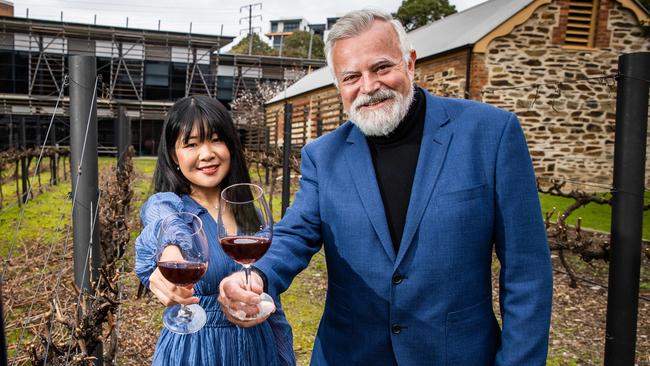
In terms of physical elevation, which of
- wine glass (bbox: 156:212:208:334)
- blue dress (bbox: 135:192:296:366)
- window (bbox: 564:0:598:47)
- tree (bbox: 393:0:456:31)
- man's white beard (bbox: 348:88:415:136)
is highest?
tree (bbox: 393:0:456:31)

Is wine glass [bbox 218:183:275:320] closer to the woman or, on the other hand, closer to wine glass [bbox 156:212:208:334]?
wine glass [bbox 156:212:208:334]

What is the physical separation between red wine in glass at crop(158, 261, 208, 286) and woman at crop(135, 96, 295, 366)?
44cm

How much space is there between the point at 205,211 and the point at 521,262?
134cm

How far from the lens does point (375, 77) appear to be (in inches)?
76.7

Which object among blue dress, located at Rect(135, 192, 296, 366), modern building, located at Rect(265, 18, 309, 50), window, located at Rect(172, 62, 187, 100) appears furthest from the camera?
modern building, located at Rect(265, 18, 309, 50)

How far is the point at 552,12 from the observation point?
40.7 ft

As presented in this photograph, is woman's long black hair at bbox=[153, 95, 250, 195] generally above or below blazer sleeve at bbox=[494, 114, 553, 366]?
above

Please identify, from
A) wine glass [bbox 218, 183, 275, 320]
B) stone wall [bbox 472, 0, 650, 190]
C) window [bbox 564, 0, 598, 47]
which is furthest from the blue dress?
window [bbox 564, 0, 598, 47]

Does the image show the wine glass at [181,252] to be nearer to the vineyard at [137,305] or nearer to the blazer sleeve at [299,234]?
the blazer sleeve at [299,234]

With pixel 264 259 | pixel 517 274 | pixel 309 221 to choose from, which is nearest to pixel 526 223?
pixel 517 274

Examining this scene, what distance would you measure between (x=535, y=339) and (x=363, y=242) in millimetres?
655

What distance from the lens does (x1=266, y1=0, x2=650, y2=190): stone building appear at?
11.9m

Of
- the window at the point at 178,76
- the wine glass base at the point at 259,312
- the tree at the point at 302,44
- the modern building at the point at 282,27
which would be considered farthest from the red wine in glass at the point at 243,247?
the modern building at the point at 282,27

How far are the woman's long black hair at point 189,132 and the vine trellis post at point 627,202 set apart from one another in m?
1.70
